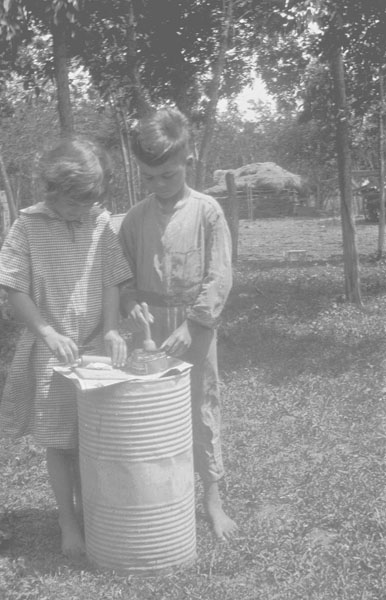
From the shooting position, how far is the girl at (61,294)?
3.13 m

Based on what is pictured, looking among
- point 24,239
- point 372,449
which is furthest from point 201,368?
point 372,449

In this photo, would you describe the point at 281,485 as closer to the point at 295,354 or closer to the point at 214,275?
the point at 214,275

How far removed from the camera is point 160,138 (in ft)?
10.3

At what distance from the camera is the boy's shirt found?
3252mm

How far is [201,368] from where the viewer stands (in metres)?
3.43

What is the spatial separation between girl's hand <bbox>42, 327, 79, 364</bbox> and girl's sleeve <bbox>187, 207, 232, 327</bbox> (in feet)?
1.56

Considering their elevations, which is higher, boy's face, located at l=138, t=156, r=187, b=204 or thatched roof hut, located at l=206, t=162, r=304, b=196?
thatched roof hut, located at l=206, t=162, r=304, b=196

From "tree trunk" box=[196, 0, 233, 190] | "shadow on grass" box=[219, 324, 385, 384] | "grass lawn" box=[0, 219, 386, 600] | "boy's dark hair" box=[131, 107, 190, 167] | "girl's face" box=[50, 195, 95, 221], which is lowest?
"grass lawn" box=[0, 219, 386, 600]

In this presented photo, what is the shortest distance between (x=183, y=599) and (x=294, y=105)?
11242mm

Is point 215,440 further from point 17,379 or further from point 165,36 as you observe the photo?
point 165,36

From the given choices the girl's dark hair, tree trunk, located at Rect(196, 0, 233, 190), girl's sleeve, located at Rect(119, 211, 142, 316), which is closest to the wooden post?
tree trunk, located at Rect(196, 0, 233, 190)

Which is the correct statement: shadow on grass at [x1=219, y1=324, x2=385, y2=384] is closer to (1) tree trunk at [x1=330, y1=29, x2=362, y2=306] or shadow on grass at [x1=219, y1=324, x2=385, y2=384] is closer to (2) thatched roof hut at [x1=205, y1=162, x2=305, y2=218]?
(1) tree trunk at [x1=330, y1=29, x2=362, y2=306]

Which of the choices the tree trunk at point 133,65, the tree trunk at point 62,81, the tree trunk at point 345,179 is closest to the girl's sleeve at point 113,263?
the tree trunk at point 62,81

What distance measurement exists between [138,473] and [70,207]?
105 cm
